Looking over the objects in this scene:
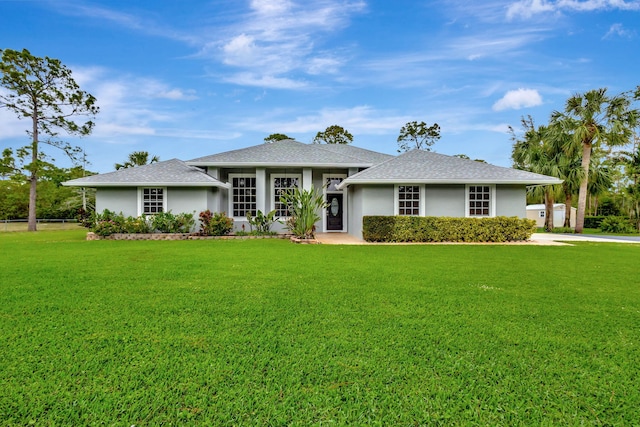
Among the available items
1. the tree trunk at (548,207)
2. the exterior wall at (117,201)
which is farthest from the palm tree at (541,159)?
the exterior wall at (117,201)

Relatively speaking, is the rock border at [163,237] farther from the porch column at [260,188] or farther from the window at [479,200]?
the window at [479,200]

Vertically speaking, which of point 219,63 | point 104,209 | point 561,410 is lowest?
point 561,410

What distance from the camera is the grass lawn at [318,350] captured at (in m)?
2.46

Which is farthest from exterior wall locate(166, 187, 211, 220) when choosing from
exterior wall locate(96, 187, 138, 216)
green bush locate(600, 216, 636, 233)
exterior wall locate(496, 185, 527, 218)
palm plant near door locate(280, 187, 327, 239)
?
green bush locate(600, 216, 636, 233)

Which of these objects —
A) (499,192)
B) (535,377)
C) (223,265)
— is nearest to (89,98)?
(223,265)

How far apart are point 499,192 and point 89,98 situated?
101ft

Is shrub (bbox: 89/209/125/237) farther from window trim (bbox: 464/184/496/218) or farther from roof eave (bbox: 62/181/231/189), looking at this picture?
window trim (bbox: 464/184/496/218)

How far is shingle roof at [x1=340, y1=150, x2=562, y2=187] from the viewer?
14922 mm

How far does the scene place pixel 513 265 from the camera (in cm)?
876

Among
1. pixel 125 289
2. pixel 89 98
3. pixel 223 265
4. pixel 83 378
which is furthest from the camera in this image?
pixel 89 98

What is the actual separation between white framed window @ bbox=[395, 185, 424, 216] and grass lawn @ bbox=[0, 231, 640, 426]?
8589mm

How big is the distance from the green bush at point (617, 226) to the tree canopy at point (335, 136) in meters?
22.6

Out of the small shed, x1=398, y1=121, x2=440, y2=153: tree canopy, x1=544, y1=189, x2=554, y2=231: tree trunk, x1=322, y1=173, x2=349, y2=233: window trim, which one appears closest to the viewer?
x1=322, y1=173, x2=349, y2=233: window trim

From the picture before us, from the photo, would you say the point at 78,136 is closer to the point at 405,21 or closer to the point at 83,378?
the point at 405,21
